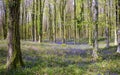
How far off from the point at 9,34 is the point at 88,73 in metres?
5.21

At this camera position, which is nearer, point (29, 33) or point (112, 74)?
point (112, 74)

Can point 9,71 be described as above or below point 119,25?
below

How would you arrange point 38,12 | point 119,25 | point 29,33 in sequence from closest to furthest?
point 119,25 < point 38,12 < point 29,33

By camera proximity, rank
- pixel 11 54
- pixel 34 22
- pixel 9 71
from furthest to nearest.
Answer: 1. pixel 34 22
2. pixel 11 54
3. pixel 9 71

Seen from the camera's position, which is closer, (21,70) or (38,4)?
(21,70)

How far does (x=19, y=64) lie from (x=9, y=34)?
192cm

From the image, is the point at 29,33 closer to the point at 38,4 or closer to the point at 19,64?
the point at 38,4

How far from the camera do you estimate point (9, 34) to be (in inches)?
601

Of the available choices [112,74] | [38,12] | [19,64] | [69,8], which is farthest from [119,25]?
[69,8]

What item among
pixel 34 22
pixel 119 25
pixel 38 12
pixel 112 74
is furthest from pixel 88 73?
pixel 34 22

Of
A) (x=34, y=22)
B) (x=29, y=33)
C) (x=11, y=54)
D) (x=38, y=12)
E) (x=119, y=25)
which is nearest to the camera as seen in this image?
(x=11, y=54)

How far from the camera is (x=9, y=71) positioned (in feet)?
45.6

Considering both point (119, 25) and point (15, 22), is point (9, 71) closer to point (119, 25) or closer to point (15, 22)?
point (15, 22)

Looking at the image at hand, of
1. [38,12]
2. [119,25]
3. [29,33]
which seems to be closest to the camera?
[119,25]
